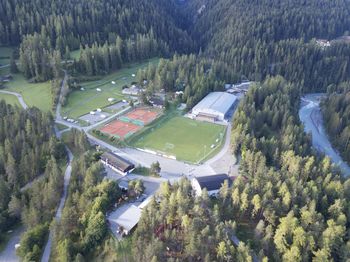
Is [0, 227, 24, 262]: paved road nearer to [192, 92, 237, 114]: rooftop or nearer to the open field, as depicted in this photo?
[192, 92, 237, 114]: rooftop

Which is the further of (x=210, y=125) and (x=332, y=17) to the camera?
(x=332, y=17)

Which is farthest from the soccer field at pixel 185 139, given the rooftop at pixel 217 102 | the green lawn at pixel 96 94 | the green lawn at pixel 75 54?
the green lawn at pixel 75 54

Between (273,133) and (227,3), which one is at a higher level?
(227,3)

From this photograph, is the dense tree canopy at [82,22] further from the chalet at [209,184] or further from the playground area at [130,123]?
the chalet at [209,184]

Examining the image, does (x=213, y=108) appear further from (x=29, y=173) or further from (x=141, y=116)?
(x=29, y=173)

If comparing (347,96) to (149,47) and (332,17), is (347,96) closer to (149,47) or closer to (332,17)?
(149,47)

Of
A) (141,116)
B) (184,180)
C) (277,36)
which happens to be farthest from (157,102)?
(277,36)

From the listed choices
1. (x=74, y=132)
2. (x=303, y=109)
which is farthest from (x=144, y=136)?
(x=303, y=109)
